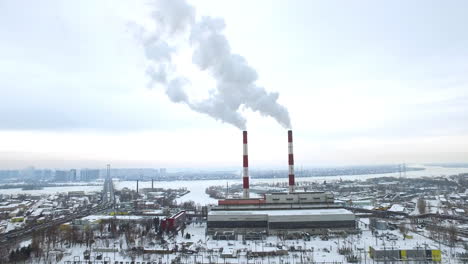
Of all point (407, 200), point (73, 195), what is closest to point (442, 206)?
point (407, 200)

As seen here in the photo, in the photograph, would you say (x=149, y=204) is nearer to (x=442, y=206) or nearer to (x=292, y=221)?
(x=292, y=221)

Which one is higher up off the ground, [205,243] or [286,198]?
[286,198]

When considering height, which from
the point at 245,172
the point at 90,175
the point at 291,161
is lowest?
the point at 90,175

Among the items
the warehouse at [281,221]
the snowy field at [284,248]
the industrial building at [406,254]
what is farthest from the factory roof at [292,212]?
the industrial building at [406,254]

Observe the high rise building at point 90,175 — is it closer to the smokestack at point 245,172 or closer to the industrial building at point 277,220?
the smokestack at point 245,172

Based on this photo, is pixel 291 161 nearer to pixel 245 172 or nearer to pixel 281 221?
pixel 245 172

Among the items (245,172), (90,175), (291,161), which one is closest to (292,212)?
(291,161)

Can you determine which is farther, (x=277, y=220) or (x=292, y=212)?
(x=292, y=212)

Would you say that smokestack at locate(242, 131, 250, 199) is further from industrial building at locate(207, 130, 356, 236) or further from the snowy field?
the snowy field
